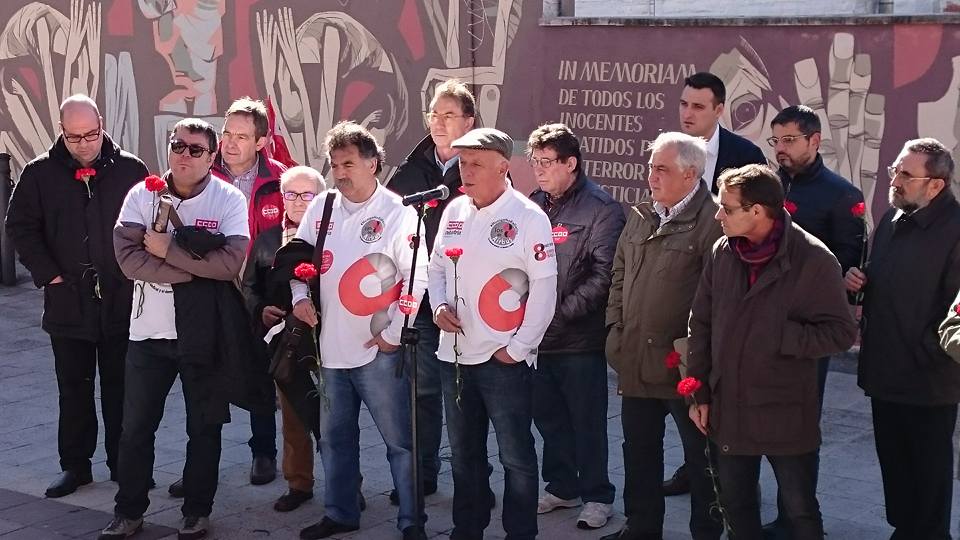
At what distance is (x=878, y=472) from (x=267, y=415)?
3302 millimetres

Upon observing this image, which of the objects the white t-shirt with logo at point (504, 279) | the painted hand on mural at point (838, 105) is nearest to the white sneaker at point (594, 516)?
the white t-shirt with logo at point (504, 279)

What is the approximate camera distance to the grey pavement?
6.56 m

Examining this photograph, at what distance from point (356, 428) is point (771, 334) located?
218 centimetres

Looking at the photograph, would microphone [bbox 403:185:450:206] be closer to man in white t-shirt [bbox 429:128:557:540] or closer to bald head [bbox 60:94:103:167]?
man in white t-shirt [bbox 429:128:557:540]

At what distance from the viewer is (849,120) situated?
9.13 metres

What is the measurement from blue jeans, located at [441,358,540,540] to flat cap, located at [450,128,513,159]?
912mm

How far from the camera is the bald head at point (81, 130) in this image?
7.03m

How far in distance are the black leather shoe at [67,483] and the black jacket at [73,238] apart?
747 millimetres

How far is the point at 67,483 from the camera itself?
7.20 metres

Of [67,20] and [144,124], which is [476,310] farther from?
[67,20]

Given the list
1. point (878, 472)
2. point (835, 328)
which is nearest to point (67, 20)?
point (878, 472)

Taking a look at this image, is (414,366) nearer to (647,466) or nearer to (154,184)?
(647,466)

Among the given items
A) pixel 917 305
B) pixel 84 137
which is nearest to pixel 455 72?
pixel 84 137

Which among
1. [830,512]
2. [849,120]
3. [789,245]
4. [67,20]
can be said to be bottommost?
[830,512]
